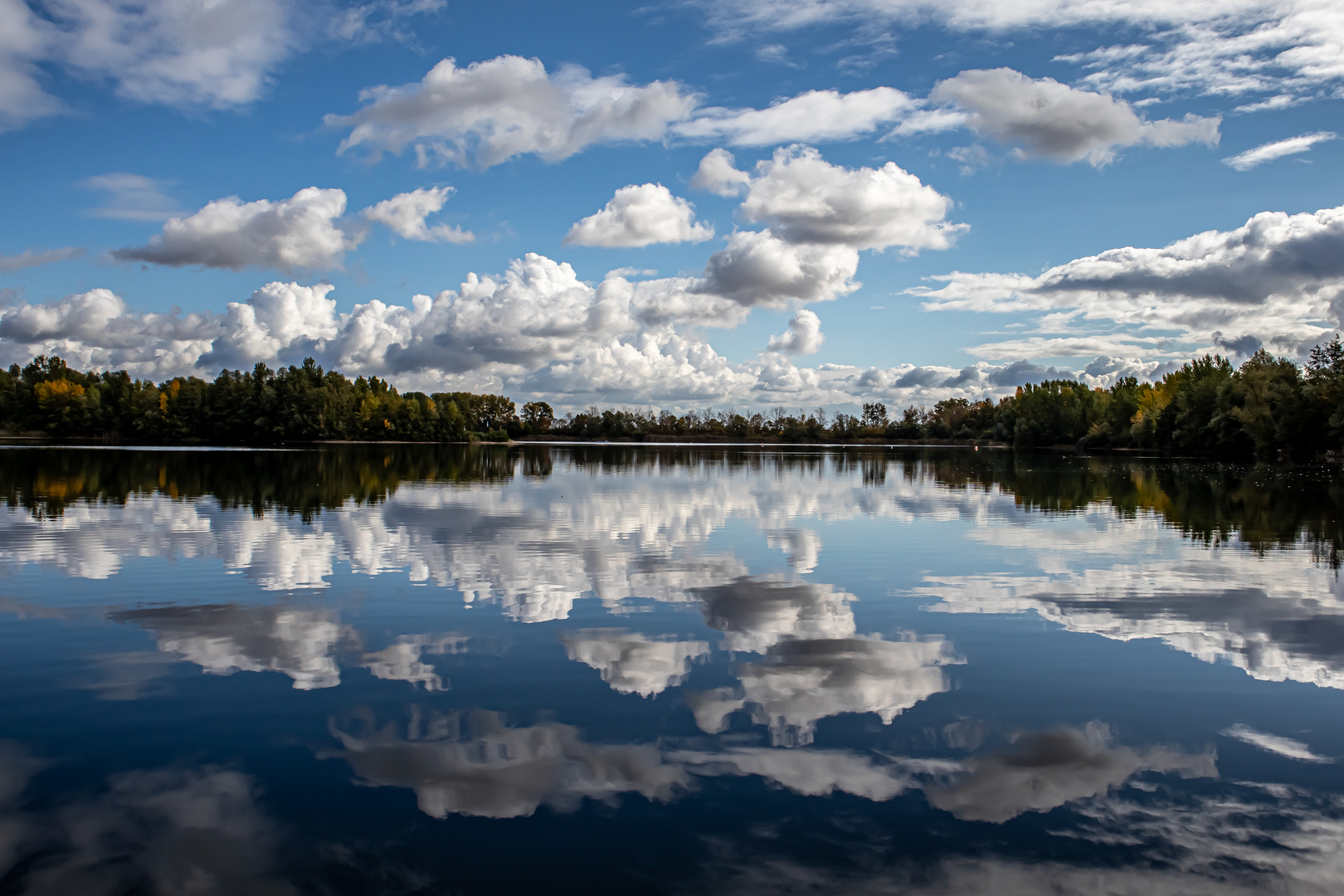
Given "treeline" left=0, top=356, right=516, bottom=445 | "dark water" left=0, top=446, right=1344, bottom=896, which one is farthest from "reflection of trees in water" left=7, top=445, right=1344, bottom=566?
"treeline" left=0, top=356, right=516, bottom=445

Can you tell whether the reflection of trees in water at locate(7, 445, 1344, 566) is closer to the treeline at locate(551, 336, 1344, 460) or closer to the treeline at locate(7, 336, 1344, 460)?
the treeline at locate(551, 336, 1344, 460)

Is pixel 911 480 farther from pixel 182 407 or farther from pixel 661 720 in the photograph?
pixel 182 407

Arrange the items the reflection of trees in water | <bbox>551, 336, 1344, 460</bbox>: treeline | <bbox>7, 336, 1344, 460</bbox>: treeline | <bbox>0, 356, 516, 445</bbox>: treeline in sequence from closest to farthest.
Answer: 1. the reflection of trees in water
2. <bbox>551, 336, 1344, 460</bbox>: treeline
3. <bbox>7, 336, 1344, 460</bbox>: treeline
4. <bbox>0, 356, 516, 445</bbox>: treeline

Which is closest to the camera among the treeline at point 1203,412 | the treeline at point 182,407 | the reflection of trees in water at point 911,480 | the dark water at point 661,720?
the dark water at point 661,720

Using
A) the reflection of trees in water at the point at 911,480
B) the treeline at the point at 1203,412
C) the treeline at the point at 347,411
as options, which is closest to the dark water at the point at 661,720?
the reflection of trees in water at the point at 911,480

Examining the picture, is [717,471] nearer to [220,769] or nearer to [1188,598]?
[1188,598]

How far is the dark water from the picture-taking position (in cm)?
584

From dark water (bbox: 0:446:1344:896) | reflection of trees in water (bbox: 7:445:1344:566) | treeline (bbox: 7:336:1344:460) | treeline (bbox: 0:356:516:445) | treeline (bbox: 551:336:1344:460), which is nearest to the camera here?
dark water (bbox: 0:446:1344:896)

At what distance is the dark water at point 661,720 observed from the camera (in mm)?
5840

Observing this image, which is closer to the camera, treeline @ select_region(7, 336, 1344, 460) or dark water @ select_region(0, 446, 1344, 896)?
dark water @ select_region(0, 446, 1344, 896)

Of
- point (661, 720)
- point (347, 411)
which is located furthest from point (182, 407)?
point (661, 720)

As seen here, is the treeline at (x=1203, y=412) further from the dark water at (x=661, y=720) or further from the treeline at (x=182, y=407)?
the treeline at (x=182, y=407)

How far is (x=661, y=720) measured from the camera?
830cm

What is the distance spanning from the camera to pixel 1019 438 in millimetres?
151625
